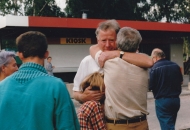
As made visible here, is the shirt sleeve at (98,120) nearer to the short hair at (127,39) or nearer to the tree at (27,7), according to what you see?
the short hair at (127,39)

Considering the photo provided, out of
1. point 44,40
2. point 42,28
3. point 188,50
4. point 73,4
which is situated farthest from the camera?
point 188,50

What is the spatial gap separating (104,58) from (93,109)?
422 mm

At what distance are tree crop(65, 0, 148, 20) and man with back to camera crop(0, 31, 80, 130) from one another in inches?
1195

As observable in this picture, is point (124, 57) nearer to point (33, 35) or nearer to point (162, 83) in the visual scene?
point (33, 35)

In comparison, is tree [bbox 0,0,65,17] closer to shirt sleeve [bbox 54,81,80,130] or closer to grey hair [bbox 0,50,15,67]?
grey hair [bbox 0,50,15,67]

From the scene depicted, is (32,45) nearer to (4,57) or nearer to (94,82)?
(94,82)

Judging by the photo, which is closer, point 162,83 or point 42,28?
point 162,83

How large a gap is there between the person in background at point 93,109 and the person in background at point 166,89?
2759 mm

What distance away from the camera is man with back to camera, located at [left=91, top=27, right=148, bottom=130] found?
2.82 metres

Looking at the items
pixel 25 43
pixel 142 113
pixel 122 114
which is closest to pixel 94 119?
pixel 122 114

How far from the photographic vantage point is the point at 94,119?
2768 mm

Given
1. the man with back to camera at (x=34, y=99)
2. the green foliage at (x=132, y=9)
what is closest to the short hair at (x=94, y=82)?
the man with back to camera at (x=34, y=99)

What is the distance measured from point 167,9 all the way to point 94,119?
1408 inches

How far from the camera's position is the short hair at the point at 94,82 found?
2838 millimetres
